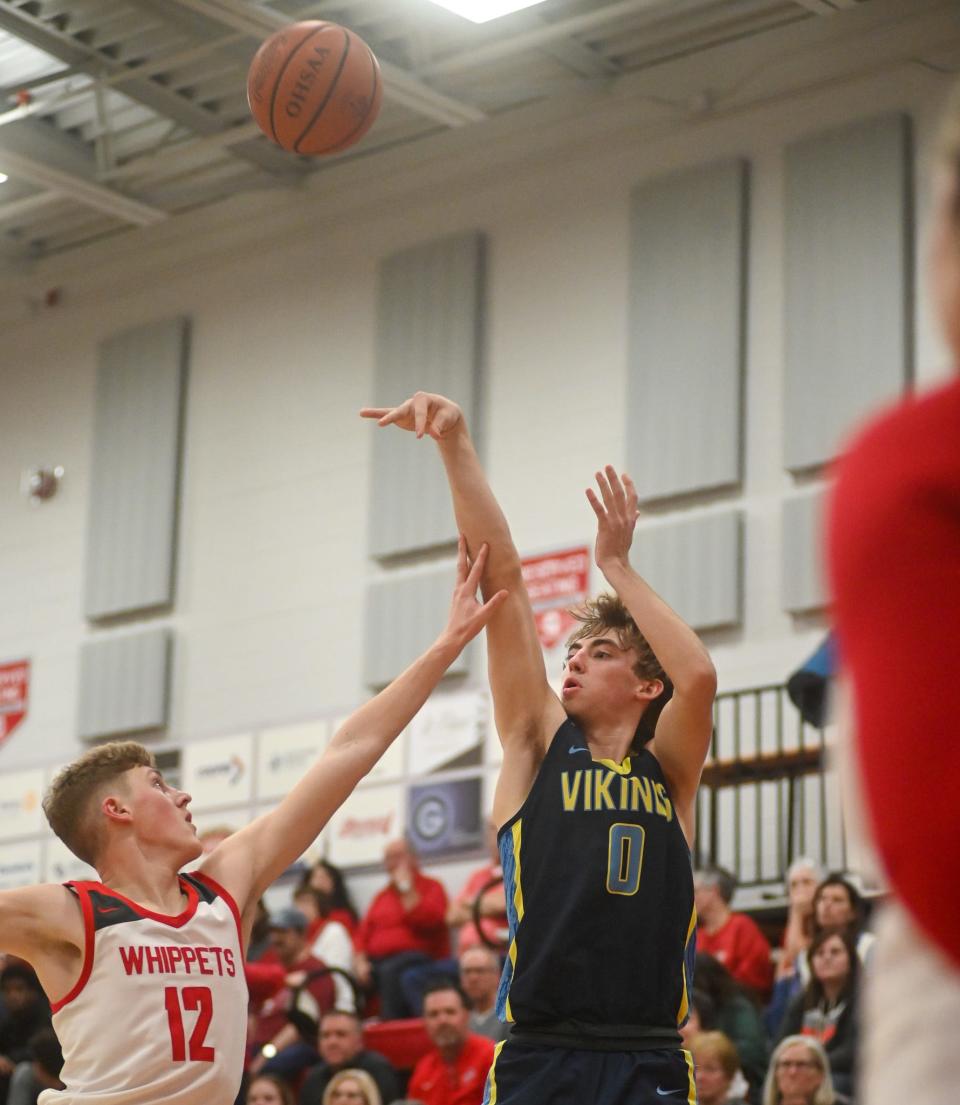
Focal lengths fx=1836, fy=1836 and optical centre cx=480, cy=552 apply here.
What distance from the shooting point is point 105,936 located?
436 cm

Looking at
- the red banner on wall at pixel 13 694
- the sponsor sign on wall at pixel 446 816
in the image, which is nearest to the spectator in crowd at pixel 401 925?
the sponsor sign on wall at pixel 446 816

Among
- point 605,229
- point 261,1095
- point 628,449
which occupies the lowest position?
point 261,1095

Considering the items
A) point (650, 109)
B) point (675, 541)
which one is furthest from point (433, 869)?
point (650, 109)

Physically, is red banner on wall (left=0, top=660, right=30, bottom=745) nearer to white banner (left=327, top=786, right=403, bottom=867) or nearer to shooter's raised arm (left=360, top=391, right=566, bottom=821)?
white banner (left=327, top=786, right=403, bottom=867)

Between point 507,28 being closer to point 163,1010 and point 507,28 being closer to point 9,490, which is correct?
point 9,490

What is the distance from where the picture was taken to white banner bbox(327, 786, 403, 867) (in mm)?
13812

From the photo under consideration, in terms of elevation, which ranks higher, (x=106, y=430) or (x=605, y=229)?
(x=605, y=229)

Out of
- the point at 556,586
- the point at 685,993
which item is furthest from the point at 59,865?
the point at 685,993

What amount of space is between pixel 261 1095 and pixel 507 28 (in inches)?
308

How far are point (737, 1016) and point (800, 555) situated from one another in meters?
3.77

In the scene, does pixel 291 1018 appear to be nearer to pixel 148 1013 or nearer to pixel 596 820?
pixel 148 1013

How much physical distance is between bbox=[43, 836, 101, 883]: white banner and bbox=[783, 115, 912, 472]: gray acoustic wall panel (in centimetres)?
703

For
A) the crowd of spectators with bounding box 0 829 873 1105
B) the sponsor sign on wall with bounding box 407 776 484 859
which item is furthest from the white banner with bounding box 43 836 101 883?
the sponsor sign on wall with bounding box 407 776 484 859

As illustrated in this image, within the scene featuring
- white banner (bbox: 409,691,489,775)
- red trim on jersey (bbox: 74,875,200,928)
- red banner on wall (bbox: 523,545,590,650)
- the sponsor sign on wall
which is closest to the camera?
red trim on jersey (bbox: 74,875,200,928)
